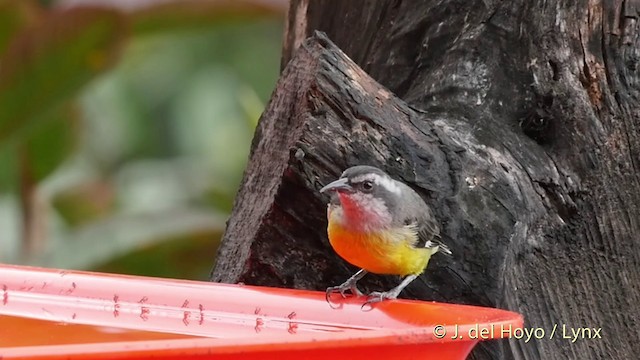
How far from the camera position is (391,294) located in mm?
2104

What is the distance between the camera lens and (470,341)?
5.15ft

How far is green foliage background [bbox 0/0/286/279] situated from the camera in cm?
362

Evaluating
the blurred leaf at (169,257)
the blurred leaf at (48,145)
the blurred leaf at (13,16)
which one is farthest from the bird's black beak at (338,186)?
the blurred leaf at (13,16)

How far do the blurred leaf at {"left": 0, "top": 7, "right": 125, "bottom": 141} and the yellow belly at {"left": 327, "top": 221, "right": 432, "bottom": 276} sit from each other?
63.4 inches

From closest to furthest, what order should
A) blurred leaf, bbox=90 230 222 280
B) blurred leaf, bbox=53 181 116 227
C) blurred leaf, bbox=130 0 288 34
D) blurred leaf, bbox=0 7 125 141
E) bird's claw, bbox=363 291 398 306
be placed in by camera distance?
bird's claw, bbox=363 291 398 306
blurred leaf, bbox=0 7 125 141
blurred leaf, bbox=130 0 288 34
blurred leaf, bbox=90 230 222 280
blurred leaf, bbox=53 181 116 227

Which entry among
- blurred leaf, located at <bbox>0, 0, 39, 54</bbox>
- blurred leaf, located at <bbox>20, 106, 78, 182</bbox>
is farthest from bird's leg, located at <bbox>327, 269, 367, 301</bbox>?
blurred leaf, located at <bbox>0, 0, 39, 54</bbox>

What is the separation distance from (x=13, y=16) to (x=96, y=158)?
231 centimetres

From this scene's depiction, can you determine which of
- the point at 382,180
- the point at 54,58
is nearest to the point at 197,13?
the point at 54,58

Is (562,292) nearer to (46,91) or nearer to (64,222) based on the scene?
(46,91)

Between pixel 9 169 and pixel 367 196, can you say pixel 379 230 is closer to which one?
pixel 367 196

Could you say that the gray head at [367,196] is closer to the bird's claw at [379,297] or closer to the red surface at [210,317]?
the bird's claw at [379,297]

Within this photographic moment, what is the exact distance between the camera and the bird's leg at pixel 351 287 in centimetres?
206

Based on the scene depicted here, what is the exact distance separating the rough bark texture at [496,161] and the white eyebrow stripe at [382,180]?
4 cm

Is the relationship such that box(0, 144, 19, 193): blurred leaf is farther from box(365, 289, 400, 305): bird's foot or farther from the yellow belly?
box(365, 289, 400, 305): bird's foot
